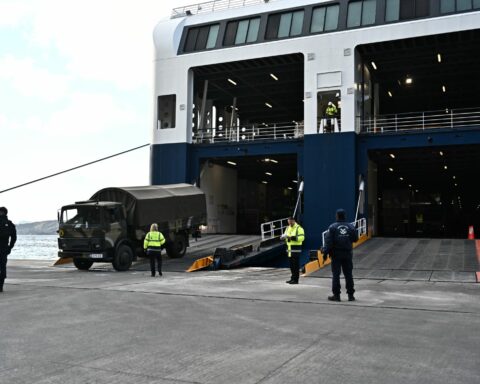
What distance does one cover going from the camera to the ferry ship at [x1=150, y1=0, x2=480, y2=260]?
Answer: 26.1 meters

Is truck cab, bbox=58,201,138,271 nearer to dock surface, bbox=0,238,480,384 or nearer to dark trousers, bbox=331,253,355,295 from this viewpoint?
dock surface, bbox=0,238,480,384

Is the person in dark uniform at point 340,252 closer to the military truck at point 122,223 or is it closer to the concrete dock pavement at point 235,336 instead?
the concrete dock pavement at point 235,336

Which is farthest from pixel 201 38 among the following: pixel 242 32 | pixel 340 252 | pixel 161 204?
pixel 340 252

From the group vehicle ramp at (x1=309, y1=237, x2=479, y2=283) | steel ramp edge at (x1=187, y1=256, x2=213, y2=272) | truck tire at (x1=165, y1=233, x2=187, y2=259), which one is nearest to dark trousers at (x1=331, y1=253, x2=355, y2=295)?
vehicle ramp at (x1=309, y1=237, x2=479, y2=283)

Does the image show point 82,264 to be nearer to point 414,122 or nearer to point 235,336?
point 235,336

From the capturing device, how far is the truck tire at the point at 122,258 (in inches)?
692

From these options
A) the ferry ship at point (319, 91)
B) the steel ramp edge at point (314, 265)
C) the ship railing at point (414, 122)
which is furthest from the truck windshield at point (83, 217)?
the ship railing at point (414, 122)

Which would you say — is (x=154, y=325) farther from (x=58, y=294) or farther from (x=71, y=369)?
(x=58, y=294)

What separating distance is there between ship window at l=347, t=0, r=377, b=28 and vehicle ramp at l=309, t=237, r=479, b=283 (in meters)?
12.0

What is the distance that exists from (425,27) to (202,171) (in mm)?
15313

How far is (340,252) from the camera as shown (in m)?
9.95

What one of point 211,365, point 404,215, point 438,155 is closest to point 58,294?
point 211,365

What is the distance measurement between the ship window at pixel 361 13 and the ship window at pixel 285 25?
2.80 m

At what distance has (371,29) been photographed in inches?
1030
